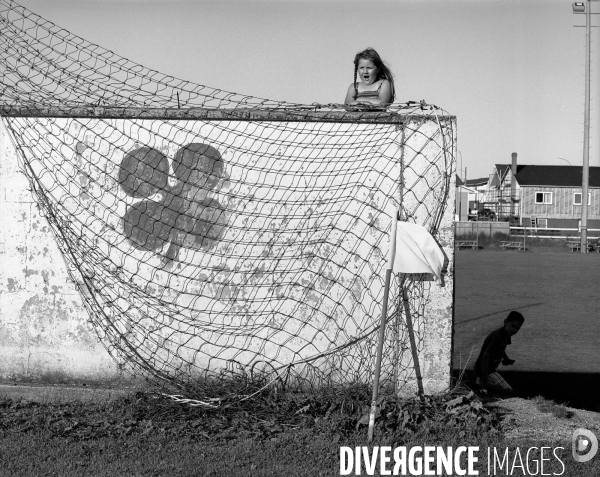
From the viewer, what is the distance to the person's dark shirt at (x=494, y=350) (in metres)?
8.35

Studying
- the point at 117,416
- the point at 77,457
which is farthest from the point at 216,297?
the point at 77,457

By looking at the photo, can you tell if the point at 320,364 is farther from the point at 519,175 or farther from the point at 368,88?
the point at 519,175

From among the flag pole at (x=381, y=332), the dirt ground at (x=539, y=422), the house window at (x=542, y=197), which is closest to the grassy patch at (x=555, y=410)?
the dirt ground at (x=539, y=422)

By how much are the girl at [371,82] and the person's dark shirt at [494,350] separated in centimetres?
304

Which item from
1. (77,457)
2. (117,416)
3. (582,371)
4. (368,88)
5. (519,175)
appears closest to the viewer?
(77,457)

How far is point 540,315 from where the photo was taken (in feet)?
53.7

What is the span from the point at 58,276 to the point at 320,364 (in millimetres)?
2495

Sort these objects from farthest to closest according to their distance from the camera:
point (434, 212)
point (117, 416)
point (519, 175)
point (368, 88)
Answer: point (519, 175) → point (368, 88) → point (434, 212) → point (117, 416)

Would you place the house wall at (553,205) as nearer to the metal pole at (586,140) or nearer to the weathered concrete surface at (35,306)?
the metal pole at (586,140)

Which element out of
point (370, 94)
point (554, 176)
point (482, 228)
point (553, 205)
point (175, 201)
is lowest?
point (175, 201)

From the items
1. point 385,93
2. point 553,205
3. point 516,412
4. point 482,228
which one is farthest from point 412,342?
point 553,205

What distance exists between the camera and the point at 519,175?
217 feet

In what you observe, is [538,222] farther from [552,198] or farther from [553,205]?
[552,198]

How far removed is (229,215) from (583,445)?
3441 millimetres
